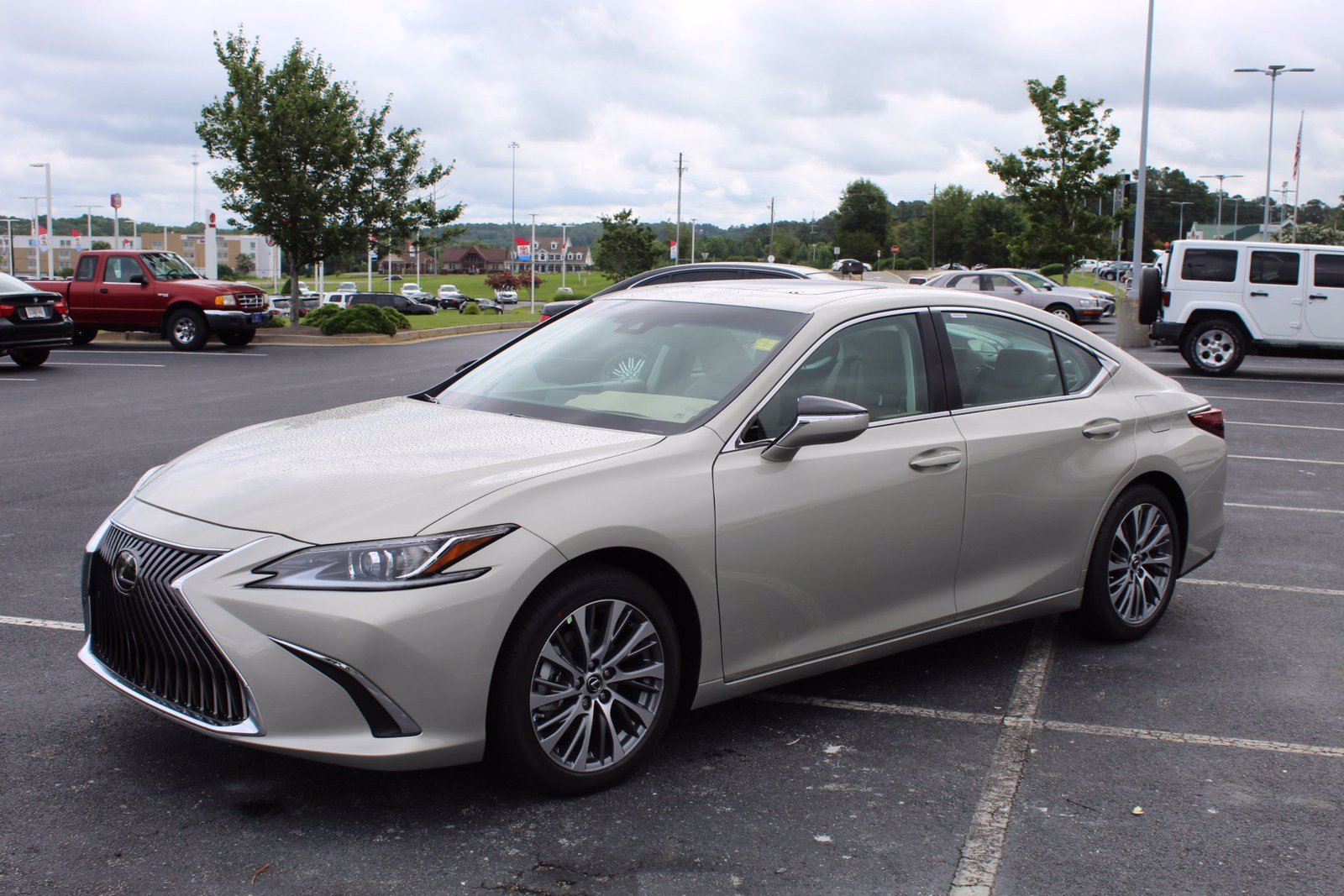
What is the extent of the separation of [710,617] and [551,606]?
0.62 m

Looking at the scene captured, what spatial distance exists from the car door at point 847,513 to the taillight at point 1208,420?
171 cm

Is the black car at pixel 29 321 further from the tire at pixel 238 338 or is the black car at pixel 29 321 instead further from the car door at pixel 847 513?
the car door at pixel 847 513

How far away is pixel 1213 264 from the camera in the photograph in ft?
63.4

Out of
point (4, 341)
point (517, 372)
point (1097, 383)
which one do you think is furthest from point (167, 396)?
point (1097, 383)

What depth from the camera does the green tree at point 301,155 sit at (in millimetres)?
27375

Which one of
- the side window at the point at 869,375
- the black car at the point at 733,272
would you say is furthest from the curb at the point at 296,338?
the side window at the point at 869,375

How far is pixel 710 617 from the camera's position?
3.90 metres

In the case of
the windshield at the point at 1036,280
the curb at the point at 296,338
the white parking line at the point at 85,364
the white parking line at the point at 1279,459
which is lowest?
the white parking line at the point at 1279,459

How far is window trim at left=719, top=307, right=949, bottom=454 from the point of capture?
4180mm

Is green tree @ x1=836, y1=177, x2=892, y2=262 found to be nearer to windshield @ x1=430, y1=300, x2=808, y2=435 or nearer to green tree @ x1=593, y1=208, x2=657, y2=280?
green tree @ x1=593, y1=208, x2=657, y2=280

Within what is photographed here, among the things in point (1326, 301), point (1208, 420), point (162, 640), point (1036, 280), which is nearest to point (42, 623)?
point (162, 640)

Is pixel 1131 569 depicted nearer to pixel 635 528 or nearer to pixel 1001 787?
pixel 1001 787

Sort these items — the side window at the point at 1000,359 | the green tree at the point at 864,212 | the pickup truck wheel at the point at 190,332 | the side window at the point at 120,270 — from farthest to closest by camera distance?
the green tree at the point at 864,212, the side window at the point at 120,270, the pickup truck wheel at the point at 190,332, the side window at the point at 1000,359

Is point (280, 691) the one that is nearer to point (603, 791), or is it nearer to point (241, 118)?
point (603, 791)
